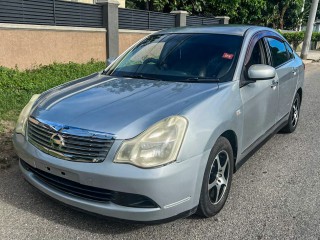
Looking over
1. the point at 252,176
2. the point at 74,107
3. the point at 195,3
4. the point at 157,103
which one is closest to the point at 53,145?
the point at 74,107

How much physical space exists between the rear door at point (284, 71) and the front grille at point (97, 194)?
2611 mm

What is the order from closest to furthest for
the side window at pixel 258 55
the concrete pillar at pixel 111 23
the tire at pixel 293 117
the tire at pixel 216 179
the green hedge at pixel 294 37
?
1. the tire at pixel 216 179
2. the side window at pixel 258 55
3. the tire at pixel 293 117
4. the concrete pillar at pixel 111 23
5. the green hedge at pixel 294 37

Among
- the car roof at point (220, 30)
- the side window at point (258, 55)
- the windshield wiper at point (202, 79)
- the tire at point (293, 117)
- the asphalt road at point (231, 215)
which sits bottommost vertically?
the asphalt road at point (231, 215)

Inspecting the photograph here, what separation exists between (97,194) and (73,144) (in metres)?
0.41

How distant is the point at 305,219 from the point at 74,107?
2.22 m

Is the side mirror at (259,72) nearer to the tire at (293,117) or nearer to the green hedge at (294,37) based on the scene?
the tire at (293,117)

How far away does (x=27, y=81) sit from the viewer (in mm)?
7586

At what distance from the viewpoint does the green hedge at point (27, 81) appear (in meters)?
6.18

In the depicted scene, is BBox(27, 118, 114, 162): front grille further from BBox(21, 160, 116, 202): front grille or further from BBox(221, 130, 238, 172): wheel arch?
BBox(221, 130, 238, 172): wheel arch

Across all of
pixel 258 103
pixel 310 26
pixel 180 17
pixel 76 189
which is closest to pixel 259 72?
pixel 258 103

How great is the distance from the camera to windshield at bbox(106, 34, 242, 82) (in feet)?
11.7

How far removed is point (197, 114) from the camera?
2791 millimetres

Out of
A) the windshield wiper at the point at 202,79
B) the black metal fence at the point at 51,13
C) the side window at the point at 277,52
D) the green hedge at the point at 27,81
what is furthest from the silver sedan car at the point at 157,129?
the black metal fence at the point at 51,13

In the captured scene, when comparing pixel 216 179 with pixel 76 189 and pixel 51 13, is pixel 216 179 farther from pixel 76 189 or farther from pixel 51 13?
pixel 51 13
